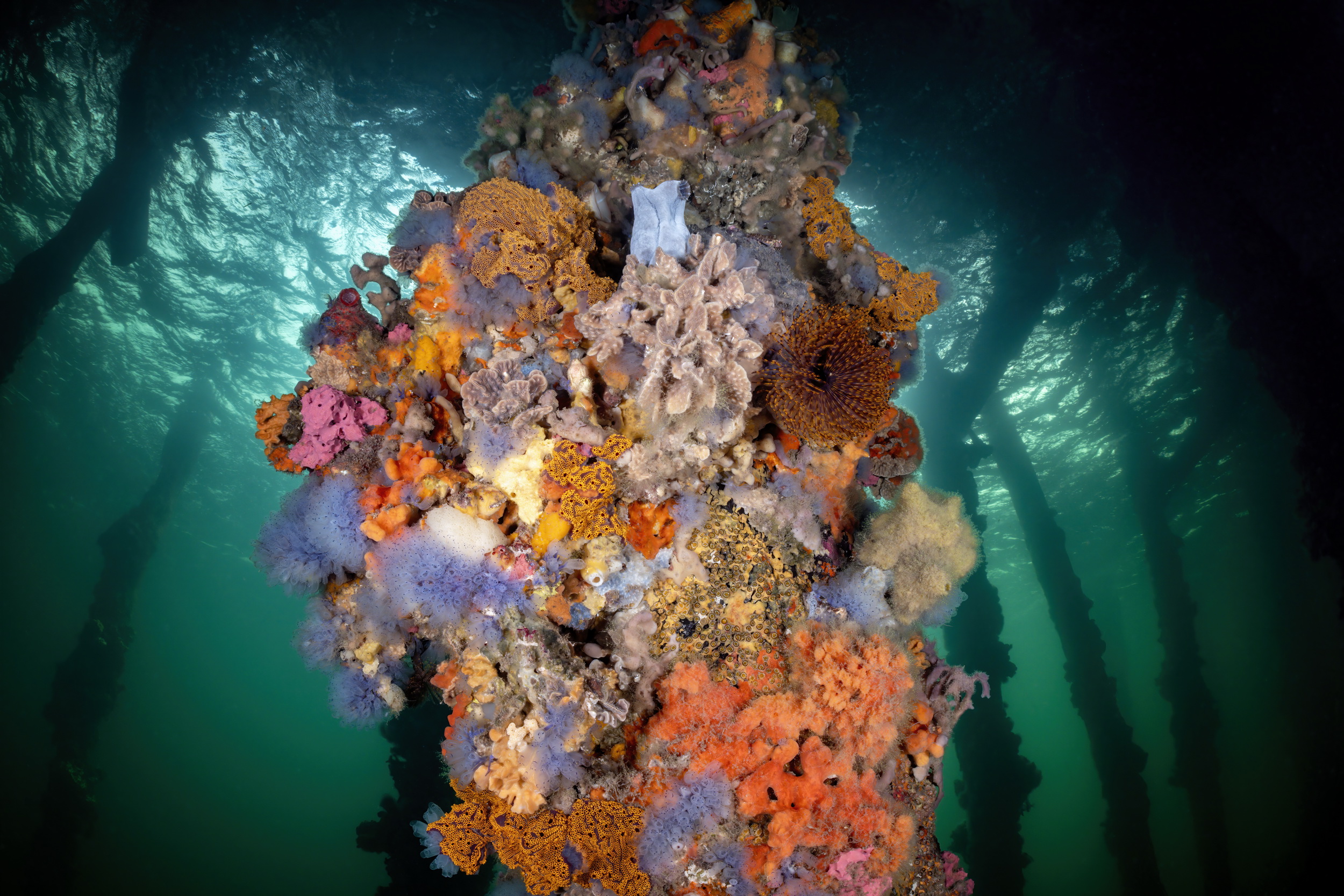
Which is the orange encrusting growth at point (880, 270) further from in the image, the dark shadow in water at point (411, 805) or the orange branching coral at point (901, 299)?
the dark shadow in water at point (411, 805)

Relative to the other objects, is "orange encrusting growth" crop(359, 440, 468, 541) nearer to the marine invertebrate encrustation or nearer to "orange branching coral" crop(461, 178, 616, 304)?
the marine invertebrate encrustation

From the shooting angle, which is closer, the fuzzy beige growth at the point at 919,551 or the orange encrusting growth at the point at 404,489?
the orange encrusting growth at the point at 404,489

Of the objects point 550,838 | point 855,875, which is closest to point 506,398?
point 550,838

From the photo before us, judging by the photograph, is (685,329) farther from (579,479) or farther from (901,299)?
(901,299)

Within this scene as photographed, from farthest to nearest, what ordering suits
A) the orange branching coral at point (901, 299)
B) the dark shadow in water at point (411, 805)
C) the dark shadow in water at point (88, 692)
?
1. the dark shadow in water at point (88, 692)
2. the dark shadow in water at point (411, 805)
3. the orange branching coral at point (901, 299)

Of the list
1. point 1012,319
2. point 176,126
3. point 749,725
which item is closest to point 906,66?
point 1012,319

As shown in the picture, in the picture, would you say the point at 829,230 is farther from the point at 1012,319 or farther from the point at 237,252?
the point at 237,252

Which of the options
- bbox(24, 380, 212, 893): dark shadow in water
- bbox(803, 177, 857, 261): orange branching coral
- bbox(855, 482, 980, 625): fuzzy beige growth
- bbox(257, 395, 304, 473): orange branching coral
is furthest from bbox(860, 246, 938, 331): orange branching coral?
bbox(24, 380, 212, 893): dark shadow in water

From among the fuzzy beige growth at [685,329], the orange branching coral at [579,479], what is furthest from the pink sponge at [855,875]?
the fuzzy beige growth at [685,329]
